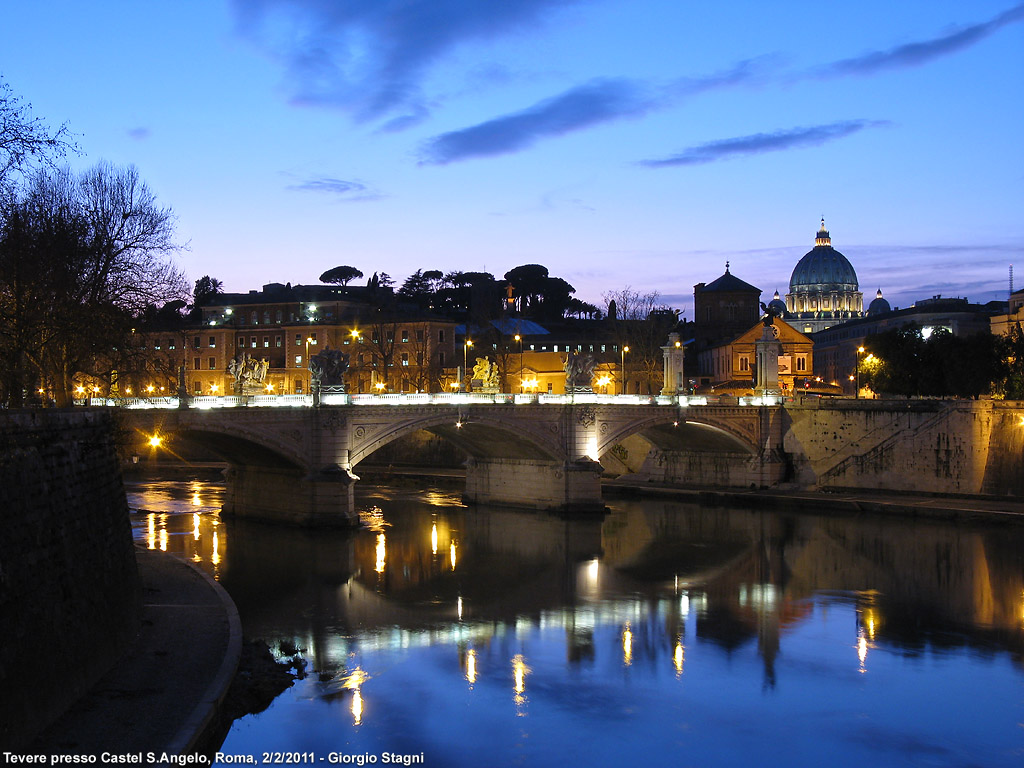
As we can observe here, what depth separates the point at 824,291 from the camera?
165250mm

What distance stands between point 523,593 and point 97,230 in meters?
15.6

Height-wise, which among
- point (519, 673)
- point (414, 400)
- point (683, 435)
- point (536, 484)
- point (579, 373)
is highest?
point (579, 373)

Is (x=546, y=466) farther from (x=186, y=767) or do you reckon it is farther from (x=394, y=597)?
(x=186, y=767)

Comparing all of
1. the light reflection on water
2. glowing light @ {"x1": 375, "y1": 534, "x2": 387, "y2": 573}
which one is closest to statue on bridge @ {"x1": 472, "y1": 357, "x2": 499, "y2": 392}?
the light reflection on water

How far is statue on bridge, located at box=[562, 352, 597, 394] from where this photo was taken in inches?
1876

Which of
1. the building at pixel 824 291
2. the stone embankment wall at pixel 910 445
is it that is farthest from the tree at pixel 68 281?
the building at pixel 824 291

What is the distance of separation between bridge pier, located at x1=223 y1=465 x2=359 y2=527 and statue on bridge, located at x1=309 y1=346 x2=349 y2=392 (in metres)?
3.48

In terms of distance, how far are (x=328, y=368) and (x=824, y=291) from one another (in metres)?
138

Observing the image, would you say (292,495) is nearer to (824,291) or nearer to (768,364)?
(768,364)

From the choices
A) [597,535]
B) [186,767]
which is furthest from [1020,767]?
[597,535]

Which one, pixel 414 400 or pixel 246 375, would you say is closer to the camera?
pixel 414 400

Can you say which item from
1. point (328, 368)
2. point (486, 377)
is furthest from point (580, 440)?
point (328, 368)

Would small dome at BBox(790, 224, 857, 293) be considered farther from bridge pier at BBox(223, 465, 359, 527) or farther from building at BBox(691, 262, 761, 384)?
bridge pier at BBox(223, 465, 359, 527)

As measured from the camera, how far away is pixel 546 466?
47.1 meters
